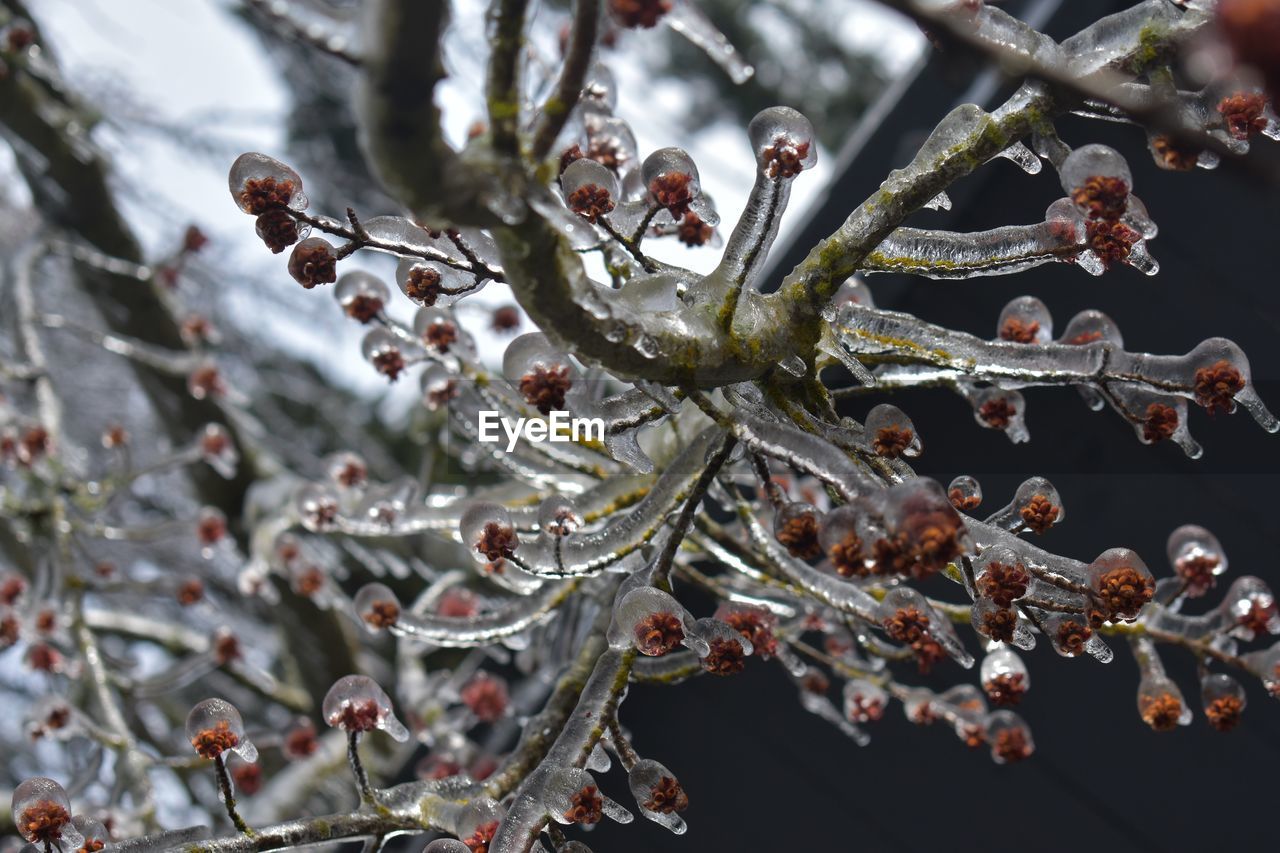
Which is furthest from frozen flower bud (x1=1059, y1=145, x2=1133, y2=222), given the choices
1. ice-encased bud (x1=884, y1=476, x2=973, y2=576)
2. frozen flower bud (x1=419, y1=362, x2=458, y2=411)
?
frozen flower bud (x1=419, y1=362, x2=458, y2=411)

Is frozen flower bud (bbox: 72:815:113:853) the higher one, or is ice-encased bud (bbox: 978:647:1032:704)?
ice-encased bud (bbox: 978:647:1032:704)

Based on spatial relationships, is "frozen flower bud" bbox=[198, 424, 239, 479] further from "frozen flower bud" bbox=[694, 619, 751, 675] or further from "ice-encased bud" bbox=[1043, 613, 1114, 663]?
"ice-encased bud" bbox=[1043, 613, 1114, 663]

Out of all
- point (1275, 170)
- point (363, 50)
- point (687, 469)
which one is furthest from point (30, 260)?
point (1275, 170)

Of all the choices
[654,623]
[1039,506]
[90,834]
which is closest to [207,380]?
[90,834]

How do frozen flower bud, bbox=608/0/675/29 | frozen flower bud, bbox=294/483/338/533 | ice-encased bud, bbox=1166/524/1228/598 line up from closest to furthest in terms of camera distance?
1. frozen flower bud, bbox=608/0/675/29
2. ice-encased bud, bbox=1166/524/1228/598
3. frozen flower bud, bbox=294/483/338/533

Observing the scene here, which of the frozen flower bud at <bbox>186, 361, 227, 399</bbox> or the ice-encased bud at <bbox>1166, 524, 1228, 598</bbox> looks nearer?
the ice-encased bud at <bbox>1166, 524, 1228, 598</bbox>

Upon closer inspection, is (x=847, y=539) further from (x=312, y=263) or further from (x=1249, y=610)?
(x=1249, y=610)
